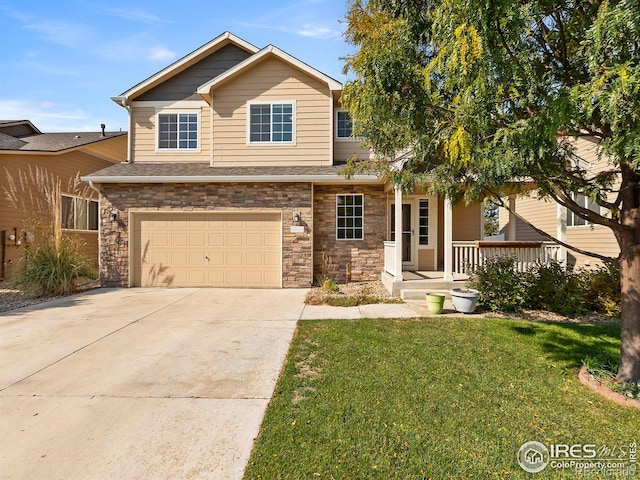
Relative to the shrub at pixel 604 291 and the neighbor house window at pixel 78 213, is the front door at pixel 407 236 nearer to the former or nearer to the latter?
the shrub at pixel 604 291

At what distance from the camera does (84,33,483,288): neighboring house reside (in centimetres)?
954

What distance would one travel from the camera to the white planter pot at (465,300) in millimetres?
6492

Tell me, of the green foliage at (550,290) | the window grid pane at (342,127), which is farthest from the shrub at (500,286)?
the window grid pane at (342,127)

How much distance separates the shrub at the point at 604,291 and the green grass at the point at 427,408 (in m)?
1.85

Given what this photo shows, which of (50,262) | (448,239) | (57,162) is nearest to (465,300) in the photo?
(448,239)

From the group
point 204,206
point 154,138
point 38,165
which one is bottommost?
point 204,206

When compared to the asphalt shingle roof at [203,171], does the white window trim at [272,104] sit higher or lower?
higher

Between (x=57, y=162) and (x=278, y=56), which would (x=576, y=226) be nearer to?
(x=278, y=56)

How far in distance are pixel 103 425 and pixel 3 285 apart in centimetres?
1046

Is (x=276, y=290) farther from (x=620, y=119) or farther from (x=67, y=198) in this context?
(x=67, y=198)

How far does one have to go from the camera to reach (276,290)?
30.5 feet

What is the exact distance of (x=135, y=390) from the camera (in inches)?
137

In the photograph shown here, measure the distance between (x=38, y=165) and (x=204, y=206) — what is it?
23.9 feet

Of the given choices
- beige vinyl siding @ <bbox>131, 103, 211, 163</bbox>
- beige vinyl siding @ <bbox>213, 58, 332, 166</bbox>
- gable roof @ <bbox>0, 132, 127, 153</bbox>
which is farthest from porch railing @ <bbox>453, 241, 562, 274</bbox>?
gable roof @ <bbox>0, 132, 127, 153</bbox>
